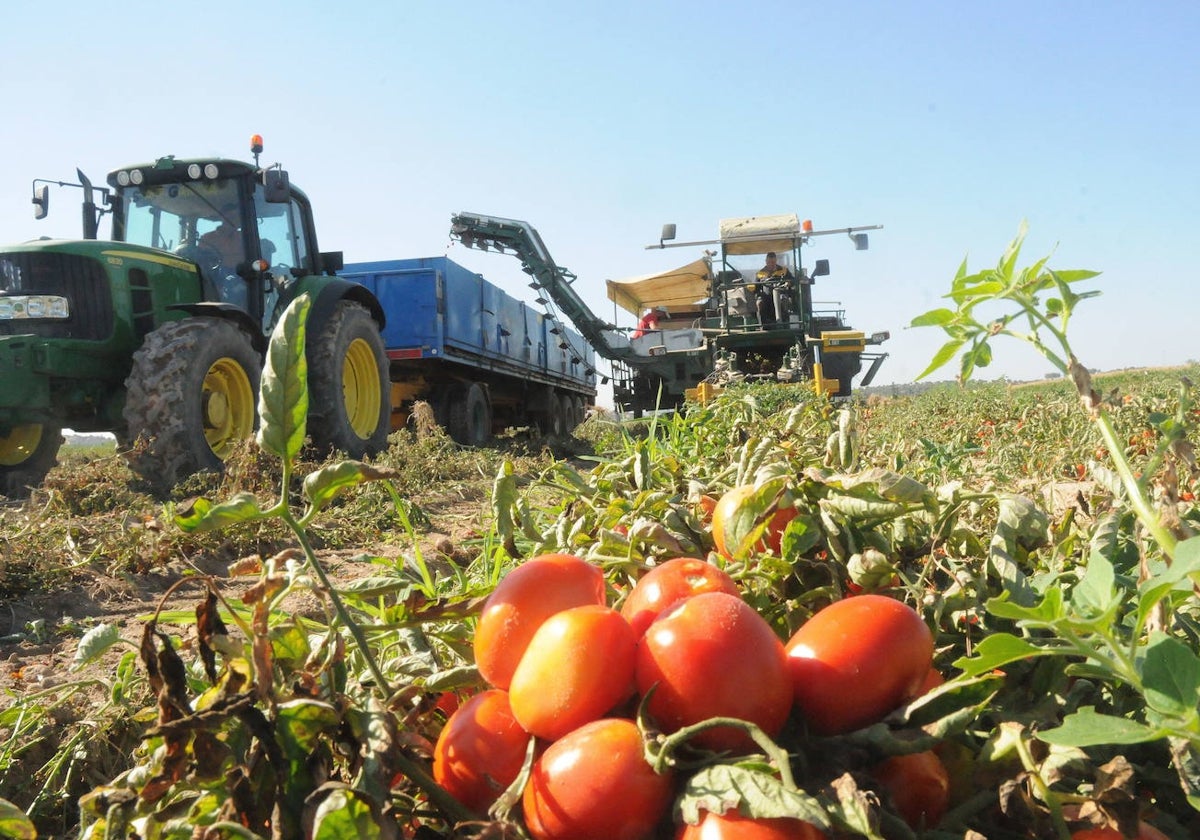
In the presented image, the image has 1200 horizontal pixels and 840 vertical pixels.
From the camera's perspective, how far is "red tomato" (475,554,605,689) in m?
0.97

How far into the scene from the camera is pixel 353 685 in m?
1.03

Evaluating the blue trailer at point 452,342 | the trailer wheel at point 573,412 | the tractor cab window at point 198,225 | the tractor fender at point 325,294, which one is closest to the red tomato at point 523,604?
the tractor fender at point 325,294

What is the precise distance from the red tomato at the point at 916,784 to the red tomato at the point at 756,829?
13cm

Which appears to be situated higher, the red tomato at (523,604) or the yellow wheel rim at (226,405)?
the yellow wheel rim at (226,405)

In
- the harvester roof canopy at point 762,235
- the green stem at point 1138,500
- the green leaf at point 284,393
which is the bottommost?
the green stem at point 1138,500

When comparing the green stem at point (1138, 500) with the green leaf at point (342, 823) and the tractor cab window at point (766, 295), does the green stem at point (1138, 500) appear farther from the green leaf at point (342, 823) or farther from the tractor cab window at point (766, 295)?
the tractor cab window at point (766, 295)

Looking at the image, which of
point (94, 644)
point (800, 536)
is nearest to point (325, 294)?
point (94, 644)

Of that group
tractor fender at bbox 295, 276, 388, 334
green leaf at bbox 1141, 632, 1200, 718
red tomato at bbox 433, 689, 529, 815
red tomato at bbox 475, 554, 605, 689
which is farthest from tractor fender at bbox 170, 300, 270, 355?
green leaf at bbox 1141, 632, 1200, 718

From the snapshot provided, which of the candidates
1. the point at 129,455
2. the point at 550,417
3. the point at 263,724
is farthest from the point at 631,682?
the point at 550,417

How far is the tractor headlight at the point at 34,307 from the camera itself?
5.74 meters

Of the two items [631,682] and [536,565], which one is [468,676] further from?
[631,682]

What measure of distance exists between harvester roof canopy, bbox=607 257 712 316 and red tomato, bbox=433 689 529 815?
1631cm

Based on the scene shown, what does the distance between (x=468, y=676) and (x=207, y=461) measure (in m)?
5.04

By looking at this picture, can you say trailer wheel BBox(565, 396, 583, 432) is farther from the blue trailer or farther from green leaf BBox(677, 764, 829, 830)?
green leaf BBox(677, 764, 829, 830)
